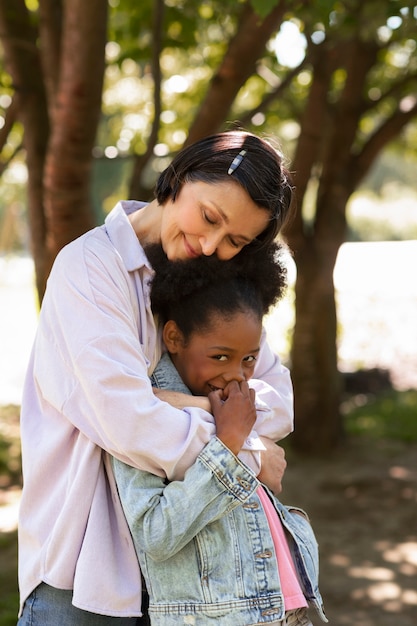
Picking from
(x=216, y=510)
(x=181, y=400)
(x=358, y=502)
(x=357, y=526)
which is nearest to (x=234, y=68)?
(x=181, y=400)

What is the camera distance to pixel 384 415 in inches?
357

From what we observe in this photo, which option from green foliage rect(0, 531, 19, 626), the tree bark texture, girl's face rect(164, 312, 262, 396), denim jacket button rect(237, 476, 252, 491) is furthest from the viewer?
green foliage rect(0, 531, 19, 626)

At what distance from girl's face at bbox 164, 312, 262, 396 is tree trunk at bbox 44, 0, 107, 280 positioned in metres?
1.80

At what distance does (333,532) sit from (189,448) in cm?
426

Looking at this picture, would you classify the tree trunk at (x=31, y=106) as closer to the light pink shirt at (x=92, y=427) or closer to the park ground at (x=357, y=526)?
the park ground at (x=357, y=526)

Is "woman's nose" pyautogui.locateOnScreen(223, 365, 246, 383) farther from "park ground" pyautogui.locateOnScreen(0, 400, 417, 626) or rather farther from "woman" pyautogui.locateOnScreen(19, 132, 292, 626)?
"park ground" pyautogui.locateOnScreen(0, 400, 417, 626)

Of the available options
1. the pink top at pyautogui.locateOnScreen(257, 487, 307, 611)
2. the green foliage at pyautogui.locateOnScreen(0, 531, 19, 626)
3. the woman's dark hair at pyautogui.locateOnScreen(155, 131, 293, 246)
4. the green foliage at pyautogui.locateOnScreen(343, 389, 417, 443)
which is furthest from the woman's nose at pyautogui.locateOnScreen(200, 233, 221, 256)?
the green foliage at pyautogui.locateOnScreen(343, 389, 417, 443)

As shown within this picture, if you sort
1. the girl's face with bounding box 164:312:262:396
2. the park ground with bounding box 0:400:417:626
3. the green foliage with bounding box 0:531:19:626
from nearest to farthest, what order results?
1. the girl's face with bounding box 164:312:262:396
2. the green foliage with bounding box 0:531:19:626
3. the park ground with bounding box 0:400:417:626

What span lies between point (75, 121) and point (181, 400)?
6.70ft

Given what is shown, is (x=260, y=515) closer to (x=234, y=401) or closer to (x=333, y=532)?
(x=234, y=401)

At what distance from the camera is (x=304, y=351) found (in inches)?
291

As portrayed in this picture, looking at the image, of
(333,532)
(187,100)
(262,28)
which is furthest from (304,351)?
(262,28)

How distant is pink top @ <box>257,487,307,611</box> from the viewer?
6.84 feet

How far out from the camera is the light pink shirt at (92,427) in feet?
6.32
